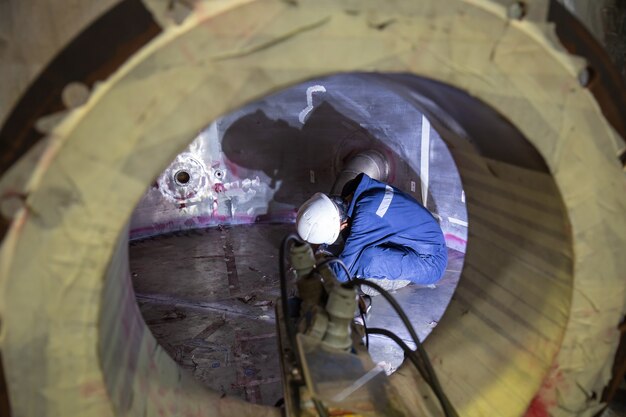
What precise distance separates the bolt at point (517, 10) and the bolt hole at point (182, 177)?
4.50 meters

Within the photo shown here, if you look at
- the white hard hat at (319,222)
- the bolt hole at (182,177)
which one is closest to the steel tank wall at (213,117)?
the white hard hat at (319,222)

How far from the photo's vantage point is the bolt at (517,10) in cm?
111

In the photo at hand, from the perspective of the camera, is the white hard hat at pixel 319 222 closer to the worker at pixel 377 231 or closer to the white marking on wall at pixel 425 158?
the worker at pixel 377 231

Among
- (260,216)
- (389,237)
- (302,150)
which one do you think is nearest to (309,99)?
(302,150)

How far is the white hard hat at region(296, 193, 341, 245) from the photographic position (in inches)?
126

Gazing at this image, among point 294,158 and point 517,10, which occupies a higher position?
point 294,158

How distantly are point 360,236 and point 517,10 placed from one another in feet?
7.89

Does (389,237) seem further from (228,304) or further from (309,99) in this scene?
(309,99)

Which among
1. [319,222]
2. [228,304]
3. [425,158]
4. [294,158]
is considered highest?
[294,158]

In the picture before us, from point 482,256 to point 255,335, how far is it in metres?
1.85

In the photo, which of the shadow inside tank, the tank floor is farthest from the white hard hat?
the shadow inside tank

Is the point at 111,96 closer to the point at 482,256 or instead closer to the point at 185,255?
the point at 482,256

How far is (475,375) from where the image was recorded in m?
1.72

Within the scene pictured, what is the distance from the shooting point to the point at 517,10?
1111mm
